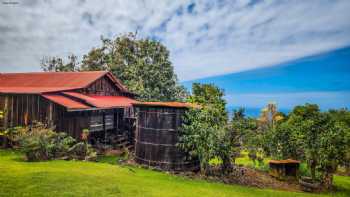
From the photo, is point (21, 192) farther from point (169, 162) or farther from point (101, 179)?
point (169, 162)

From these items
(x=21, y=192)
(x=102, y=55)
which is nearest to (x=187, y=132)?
(x=21, y=192)

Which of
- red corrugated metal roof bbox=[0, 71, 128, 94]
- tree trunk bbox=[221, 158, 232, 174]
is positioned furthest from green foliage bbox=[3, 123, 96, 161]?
red corrugated metal roof bbox=[0, 71, 128, 94]

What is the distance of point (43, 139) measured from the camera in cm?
1109

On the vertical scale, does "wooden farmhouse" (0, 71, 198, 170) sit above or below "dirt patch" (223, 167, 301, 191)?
above

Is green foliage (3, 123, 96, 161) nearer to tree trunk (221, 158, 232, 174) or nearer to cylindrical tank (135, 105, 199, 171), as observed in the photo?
cylindrical tank (135, 105, 199, 171)

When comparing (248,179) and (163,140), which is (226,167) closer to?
(248,179)

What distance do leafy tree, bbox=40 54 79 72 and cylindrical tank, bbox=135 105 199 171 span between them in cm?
2828

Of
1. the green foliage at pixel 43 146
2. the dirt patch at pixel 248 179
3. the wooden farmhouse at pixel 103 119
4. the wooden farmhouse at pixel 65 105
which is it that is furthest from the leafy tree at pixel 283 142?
the wooden farmhouse at pixel 65 105

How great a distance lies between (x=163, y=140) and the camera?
1252 centimetres

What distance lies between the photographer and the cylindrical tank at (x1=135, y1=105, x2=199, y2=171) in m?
12.4

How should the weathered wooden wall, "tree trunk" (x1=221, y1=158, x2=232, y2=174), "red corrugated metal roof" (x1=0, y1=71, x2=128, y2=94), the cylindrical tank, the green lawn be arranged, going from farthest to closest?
the weathered wooden wall → "red corrugated metal roof" (x1=0, y1=71, x2=128, y2=94) → the cylindrical tank → "tree trunk" (x1=221, y1=158, x2=232, y2=174) → the green lawn

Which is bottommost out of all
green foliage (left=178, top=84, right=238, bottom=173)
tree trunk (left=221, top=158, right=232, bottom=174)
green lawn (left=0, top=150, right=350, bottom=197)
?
tree trunk (left=221, top=158, right=232, bottom=174)

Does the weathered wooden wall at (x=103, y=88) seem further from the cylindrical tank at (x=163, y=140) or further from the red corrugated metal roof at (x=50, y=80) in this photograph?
the cylindrical tank at (x=163, y=140)

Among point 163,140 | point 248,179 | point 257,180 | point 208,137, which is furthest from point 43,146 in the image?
point 257,180
